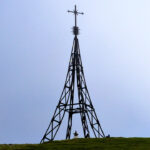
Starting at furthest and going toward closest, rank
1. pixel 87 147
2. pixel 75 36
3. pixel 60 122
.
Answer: pixel 75 36, pixel 60 122, pixel 87 147

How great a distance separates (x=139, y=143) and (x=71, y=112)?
14.7m

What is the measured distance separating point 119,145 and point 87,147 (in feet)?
7.30

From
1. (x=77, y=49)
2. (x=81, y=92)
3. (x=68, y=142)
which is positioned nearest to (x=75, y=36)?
(x=77, y=49)

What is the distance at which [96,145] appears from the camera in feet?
79.7

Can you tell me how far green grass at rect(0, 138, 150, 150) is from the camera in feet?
76.6

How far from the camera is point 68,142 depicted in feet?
86.0

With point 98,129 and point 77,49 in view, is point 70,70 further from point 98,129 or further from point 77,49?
point 98,129

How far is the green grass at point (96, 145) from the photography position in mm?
23350

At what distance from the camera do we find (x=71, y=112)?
3894 centimetres

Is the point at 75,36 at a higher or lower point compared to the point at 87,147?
higher

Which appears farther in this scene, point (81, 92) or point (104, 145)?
point (81, 92)

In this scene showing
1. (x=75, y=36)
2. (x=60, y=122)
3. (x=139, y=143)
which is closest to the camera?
(x=139, y=143)

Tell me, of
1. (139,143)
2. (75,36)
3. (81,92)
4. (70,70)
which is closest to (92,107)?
(81,92)

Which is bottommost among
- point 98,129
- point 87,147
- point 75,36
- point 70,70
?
point 87,147
